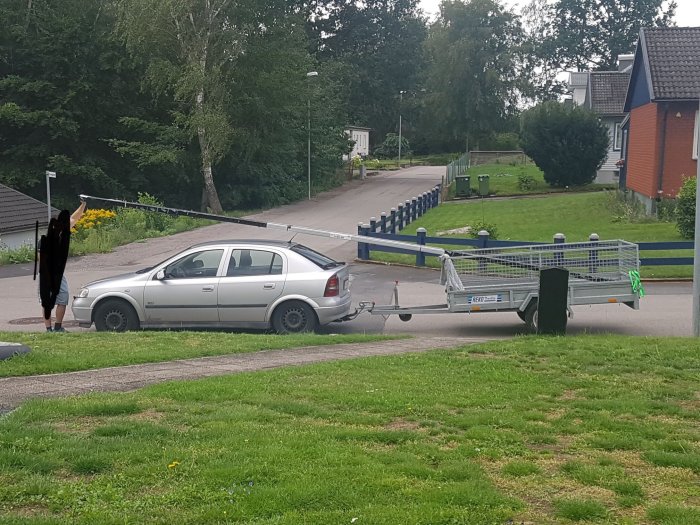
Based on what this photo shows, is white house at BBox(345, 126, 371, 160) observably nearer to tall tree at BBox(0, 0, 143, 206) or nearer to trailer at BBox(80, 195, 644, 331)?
tall tree at BBox(0, 0, 143, 206)

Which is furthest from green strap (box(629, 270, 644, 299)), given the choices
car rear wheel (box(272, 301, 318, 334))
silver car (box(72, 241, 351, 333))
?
car rear wheel (box(272, 301, 318, 334))

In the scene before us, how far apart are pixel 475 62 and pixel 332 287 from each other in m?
59.8

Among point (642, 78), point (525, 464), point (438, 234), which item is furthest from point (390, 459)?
point (642, 78)

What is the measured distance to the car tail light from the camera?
12.8m

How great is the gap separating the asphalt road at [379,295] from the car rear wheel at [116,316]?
1.16 meters

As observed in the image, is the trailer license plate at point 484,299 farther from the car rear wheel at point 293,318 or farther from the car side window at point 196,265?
the car side window at point 196,265

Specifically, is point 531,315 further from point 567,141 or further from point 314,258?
point 567,141

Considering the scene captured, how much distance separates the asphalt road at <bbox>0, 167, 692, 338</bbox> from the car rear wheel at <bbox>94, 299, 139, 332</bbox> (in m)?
1.16

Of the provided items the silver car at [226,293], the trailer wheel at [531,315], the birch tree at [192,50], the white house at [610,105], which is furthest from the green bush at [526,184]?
the silver car at [226,293]

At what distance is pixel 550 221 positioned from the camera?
28531 millimetres

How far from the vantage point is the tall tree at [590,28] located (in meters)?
87.1

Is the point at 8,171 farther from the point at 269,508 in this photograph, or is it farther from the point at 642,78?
the point at 269,508

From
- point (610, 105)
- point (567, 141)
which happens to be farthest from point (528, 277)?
point (610, 105)

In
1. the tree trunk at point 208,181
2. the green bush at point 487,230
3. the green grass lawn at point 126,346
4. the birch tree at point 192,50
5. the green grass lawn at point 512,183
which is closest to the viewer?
the green grass lawn at point 126,346
